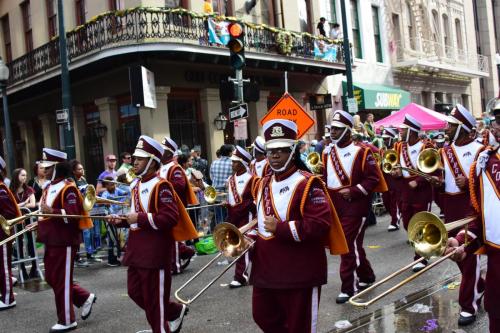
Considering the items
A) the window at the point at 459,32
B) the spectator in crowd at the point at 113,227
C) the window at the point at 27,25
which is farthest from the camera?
the window at the point at 459,32

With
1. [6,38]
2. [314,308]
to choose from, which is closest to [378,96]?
[6,38]

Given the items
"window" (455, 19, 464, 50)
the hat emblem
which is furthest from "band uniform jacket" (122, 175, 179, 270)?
"window" (455, 19, 464, 50)

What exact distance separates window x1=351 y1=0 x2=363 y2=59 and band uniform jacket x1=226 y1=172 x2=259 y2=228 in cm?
1950

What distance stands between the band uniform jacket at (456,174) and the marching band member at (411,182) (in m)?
1.72

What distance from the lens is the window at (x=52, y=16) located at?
21.4 metres

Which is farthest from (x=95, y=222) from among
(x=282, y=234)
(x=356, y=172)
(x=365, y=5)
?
(x=365, y=5)

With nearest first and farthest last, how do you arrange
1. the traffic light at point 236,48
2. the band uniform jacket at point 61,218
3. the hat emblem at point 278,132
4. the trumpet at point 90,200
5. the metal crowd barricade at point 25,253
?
the hat emblem at point 278,132, the band uniform jacket at point 61,218, the trumpet at point 90,200, the metal crowd barricade at point 25,253, the traffic light at point 236,48

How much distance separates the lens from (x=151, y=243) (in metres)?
5.45

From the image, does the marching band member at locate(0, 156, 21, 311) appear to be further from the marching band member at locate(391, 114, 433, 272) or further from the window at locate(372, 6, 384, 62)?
the window at locate(372, 6, 384, 62)

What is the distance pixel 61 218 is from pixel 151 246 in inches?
66.1

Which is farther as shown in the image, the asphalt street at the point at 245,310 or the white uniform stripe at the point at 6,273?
the white uniform stripe at the point at 6,273

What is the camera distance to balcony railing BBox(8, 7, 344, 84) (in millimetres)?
16672

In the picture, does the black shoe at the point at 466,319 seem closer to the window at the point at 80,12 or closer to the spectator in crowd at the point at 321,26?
the window at the point at 80,12

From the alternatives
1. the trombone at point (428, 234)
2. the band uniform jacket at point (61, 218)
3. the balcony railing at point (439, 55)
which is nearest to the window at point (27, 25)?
the balcony railing at point (439, 55)
